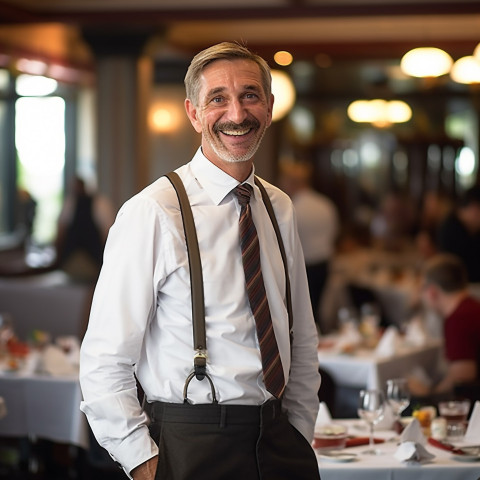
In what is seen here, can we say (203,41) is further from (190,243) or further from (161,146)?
(190,243)

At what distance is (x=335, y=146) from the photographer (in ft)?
51.5

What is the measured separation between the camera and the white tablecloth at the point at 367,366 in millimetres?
5504

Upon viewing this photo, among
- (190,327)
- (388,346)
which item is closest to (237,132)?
(190,327)

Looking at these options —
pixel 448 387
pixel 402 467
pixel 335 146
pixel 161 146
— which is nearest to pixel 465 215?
pixel 448 387

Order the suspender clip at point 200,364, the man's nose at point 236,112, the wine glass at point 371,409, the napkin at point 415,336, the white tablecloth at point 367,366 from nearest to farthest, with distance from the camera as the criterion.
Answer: the suspender clip at point 200,364 < the man's nose at point 236,112 < the wine glass at point 371,409 < the white tablecloth at point 367,366 < the napkin at point 415,336

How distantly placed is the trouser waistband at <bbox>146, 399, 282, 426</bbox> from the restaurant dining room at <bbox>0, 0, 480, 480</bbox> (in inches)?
1.9

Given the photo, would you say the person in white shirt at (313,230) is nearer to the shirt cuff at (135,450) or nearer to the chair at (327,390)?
the chair at (327,390)

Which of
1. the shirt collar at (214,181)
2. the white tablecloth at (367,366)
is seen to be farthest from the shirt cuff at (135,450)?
the white tablecloth at (367,366)

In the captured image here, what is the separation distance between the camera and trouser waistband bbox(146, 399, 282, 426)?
2336 millimetres

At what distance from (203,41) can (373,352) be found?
6914mm

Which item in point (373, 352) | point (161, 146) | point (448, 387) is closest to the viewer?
point (448, 387)

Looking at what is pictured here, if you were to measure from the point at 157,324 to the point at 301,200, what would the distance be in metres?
6.71

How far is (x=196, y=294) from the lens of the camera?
2330 millimetres

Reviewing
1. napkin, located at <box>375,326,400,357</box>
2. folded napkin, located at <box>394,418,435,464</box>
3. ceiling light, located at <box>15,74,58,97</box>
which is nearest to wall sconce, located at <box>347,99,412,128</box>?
ceiling light, located at <box>15,74,58,97</box>
